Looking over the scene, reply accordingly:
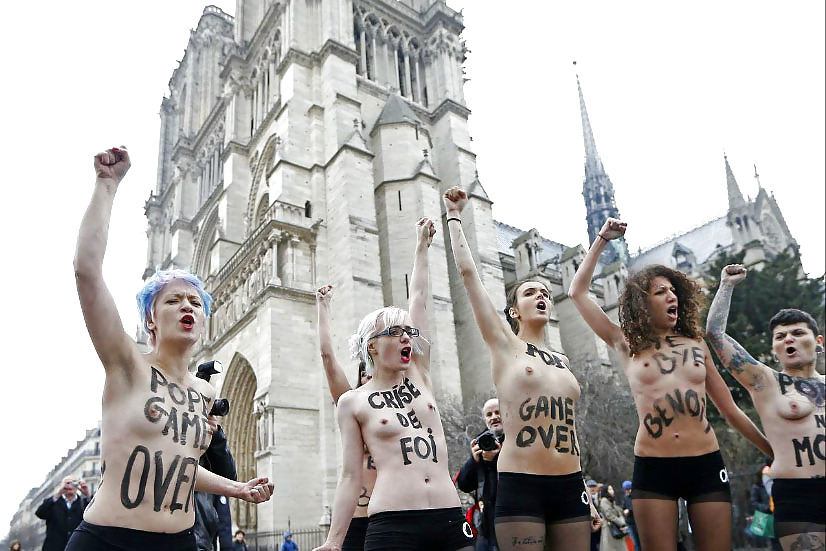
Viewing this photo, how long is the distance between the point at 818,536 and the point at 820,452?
42cm

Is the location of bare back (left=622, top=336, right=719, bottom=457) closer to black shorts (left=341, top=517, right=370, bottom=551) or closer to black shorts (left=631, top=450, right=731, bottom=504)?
black shorts (left=631, top=450, right=731, bottom=504)

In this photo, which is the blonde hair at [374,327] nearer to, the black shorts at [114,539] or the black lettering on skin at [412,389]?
the black lettering on skin at [412,389]

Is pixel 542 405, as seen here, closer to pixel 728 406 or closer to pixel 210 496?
pixel 728 406

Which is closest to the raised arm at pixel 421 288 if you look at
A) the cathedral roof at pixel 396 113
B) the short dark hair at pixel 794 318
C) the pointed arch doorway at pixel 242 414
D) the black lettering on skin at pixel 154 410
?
the black lettering on skin at pixel 154 410

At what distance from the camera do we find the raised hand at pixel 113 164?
2.25 meters

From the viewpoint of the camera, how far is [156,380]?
240 cm

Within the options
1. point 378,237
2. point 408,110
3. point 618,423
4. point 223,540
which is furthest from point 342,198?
point 223,540

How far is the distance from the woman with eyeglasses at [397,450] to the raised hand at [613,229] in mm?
1238

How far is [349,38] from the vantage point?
81.1 ft

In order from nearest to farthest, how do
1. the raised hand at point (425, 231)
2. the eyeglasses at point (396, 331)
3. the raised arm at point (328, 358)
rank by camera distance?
the eyeglasses at point (396, 331) < the raised hand at point (425, 231) < the raised arm at point (328, 358)

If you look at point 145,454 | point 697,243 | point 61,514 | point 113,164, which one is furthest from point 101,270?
point 697,243

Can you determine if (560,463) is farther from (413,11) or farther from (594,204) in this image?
(594,204)

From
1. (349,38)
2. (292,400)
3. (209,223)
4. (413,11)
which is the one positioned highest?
(413,11)

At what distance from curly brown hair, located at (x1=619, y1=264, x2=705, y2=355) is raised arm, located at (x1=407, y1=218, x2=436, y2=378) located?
1149 mm
